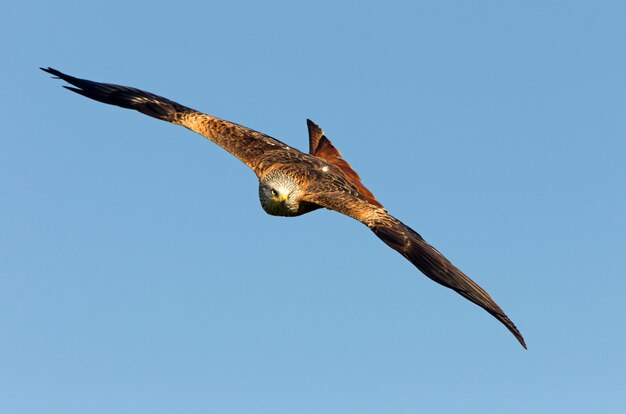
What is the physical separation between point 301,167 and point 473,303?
518 cm

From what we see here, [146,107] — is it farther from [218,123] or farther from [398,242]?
[398,242]

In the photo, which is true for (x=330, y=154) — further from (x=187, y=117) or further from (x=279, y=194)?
(x=279, y=194)

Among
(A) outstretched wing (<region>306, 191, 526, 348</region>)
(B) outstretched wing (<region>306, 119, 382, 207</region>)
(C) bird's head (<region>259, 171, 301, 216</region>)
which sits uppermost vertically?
(B) outstretched wing (<region>306, 119, 382, 207</region>)

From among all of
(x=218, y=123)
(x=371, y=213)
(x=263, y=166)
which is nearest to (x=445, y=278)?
(x=371, y=213)

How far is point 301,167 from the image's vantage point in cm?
1844

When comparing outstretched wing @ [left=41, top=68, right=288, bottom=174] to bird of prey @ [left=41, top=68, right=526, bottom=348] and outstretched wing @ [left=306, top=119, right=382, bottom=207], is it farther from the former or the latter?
outstretched wing @ [left=306, top=119, right=382, bottom=207]

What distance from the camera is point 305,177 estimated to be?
59.3ft

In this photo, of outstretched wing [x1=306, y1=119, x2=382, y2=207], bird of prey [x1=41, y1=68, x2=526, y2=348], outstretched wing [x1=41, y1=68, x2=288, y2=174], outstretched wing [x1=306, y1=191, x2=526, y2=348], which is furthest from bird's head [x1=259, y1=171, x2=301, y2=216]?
outstretched wing [x1=306, y1=119, x2=382, y2=207]

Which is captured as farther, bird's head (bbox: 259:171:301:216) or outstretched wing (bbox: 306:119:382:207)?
outstretched wing (bbox: 306:119:382:207)

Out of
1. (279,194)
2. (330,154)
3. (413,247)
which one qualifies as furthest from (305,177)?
(413,247)

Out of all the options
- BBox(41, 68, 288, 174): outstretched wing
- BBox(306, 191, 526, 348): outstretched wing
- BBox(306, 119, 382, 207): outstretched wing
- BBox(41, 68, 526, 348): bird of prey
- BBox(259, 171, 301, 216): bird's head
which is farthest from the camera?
BBox(41, 68, 288, 174): outstretched wing

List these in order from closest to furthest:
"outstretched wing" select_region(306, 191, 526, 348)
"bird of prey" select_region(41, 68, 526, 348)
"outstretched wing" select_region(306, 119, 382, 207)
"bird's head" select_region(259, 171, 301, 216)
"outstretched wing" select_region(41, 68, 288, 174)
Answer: "outstretched wing" select_region(306, 191, 526, 348)
"bird of prey" select_region(41, 68, 526, 348)
"bird's head" select_region(259, 171, 301, 216)
"outstretched wing" select_region(306, 119, 382, 207)
"outstretched wing" select_region(41, 68, 288, 174)

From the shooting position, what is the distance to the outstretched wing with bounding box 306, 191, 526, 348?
1446 cm

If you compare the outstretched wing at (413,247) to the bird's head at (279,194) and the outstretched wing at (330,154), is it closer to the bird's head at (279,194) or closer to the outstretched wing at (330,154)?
the bird's head at (279,194)
